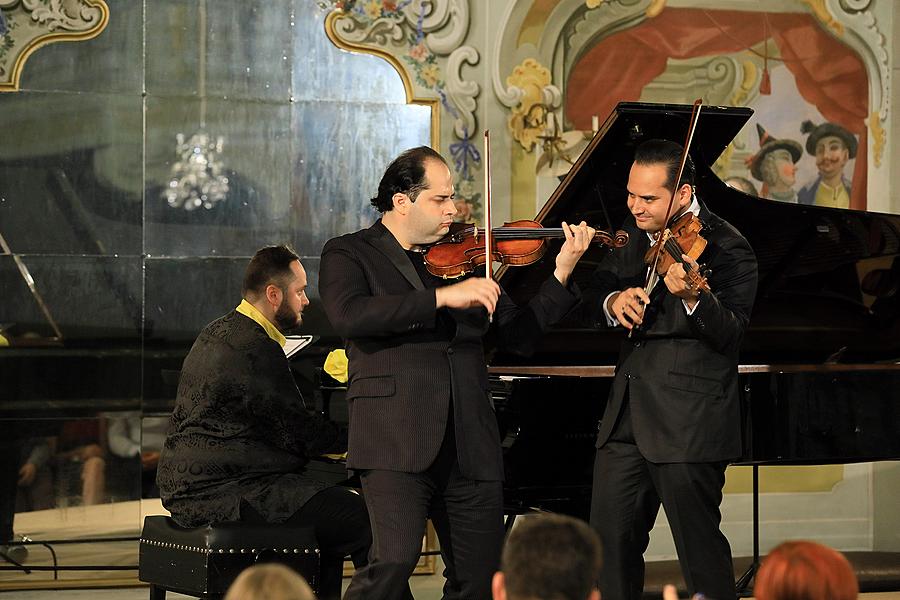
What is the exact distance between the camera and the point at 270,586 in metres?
1.60

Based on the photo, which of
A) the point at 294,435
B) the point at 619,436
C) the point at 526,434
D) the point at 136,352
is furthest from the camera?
the point at 136,352

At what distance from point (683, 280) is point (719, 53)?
3631 millimetres

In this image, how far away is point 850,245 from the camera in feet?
16.5

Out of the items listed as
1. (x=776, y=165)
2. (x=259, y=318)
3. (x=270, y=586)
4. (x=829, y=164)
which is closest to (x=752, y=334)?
(x=776, y=165)

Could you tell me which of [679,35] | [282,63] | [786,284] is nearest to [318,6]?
[282,63]

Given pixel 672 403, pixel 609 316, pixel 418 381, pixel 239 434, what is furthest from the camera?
pixel 239 434

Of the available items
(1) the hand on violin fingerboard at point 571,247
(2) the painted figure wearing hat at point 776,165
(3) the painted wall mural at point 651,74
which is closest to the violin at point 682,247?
(1) the hand on violin fingerboard at point 571,247

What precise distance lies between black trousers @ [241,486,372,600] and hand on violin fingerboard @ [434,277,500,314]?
1243 mm

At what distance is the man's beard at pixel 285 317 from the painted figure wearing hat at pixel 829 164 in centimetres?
358

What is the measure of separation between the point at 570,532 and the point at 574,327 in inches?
126

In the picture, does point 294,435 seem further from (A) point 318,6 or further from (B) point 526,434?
(A) point 318,6

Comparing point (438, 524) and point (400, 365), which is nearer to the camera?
point (400, 365)

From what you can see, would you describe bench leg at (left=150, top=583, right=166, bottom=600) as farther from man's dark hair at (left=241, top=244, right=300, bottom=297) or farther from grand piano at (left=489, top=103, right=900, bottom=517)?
grand piano at (left=489, top=103, right=900, bottom=517)

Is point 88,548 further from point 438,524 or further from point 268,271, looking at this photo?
point 438,524
